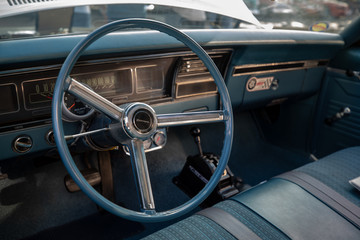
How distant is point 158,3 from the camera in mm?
1393

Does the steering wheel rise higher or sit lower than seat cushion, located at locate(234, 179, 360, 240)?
higher

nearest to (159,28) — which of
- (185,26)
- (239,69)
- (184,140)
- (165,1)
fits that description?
(165,1)

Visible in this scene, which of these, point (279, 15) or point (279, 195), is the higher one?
point (279, 15)

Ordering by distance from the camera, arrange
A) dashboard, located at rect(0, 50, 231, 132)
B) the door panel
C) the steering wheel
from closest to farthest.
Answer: the steering wheel
dashboard, located at rect(0, 50, 231, 132)
the door panel

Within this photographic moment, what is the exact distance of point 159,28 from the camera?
1.10m

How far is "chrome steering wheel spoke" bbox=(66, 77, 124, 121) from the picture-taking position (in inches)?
40.0

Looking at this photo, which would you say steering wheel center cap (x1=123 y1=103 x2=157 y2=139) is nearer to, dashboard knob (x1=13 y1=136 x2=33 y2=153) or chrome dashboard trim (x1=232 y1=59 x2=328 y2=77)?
dashboard knob (x1=13 y1=136 x2=33 y2=153)

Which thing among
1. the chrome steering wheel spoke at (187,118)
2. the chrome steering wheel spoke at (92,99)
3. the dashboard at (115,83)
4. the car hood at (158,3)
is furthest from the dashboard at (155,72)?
the chrome steering wheel spoke at (187,118)

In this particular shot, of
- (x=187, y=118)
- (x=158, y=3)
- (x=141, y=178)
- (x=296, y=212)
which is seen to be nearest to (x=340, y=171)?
(x=296, y=212)

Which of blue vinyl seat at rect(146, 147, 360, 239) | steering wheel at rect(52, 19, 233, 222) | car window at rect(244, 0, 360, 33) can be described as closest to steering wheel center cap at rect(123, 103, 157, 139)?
steering wheel at rect(52, 19, 233, 222)

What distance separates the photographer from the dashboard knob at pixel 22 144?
1386 mm

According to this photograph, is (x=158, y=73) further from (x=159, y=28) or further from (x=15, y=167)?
(x=15, y=167)

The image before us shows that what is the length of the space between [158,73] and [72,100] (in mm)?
491

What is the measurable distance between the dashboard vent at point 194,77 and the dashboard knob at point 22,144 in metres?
0.78
